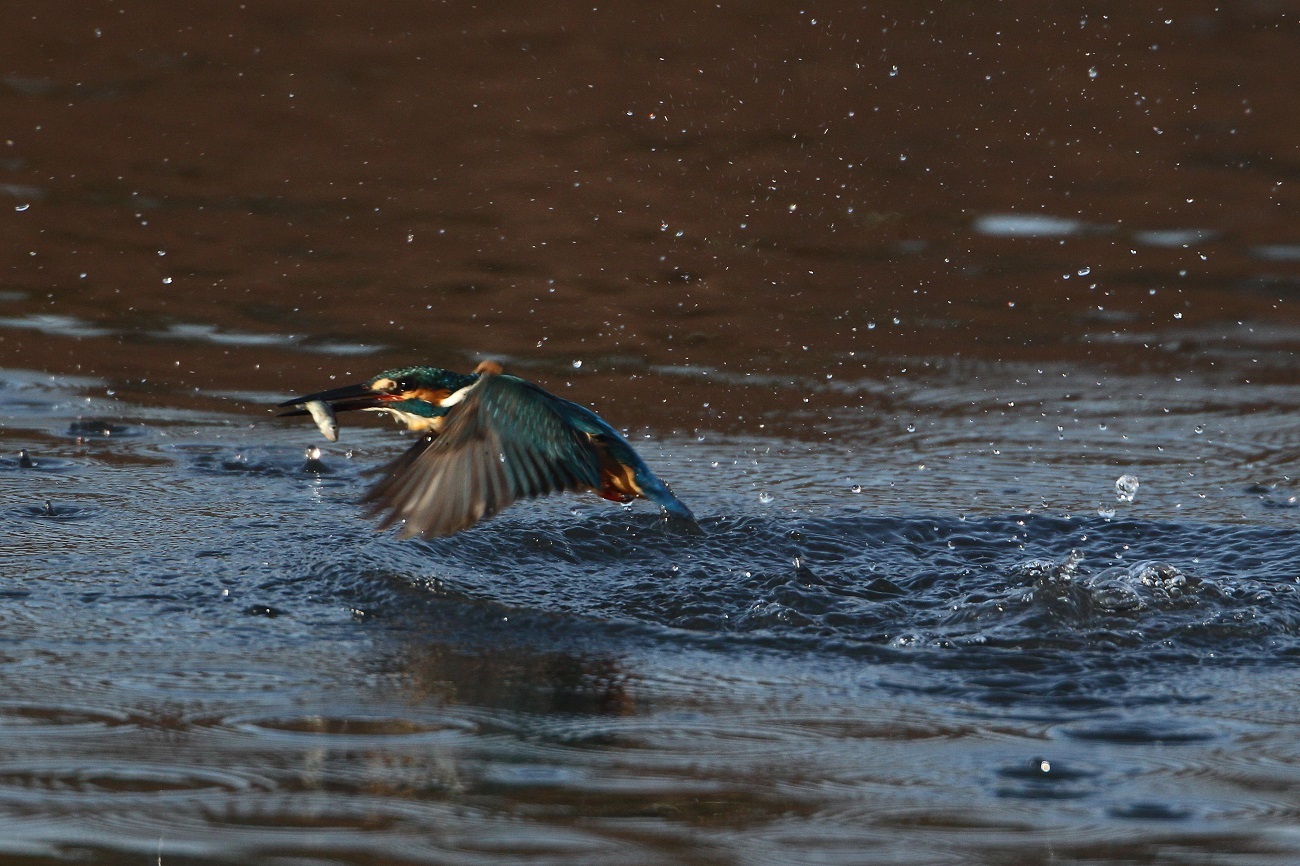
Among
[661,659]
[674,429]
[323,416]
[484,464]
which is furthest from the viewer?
[674,429]

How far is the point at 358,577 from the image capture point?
352 centimetres

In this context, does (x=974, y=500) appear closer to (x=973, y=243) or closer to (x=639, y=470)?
(x=639, y=470)

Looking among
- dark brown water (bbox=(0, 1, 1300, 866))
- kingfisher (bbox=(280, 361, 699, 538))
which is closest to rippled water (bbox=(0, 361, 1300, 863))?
dark brown water (bbox=(0, 1, 1300, 866))

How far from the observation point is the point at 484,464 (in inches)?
134

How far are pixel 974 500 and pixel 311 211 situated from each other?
11.3ft

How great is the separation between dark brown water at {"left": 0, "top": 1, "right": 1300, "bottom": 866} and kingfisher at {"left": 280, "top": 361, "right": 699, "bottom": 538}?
20 centimetres

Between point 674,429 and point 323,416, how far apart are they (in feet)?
4.76

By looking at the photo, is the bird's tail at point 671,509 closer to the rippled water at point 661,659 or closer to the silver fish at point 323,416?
the rippled water at point 661,659

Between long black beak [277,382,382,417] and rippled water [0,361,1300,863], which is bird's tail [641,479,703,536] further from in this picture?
long black beak [277,382,382,417]

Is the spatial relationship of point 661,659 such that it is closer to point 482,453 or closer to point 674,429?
point 482,453

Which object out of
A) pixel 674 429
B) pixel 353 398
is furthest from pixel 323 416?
pixel 674 429

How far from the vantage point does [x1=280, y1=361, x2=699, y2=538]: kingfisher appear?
3338 millimetres

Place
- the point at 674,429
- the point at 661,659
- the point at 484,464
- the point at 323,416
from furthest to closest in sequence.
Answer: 1. the point at 674,429
2. the point at 323,416
3. the point at 484,464
4. the point at 661,659

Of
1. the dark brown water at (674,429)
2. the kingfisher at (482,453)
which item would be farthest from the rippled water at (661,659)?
the kingfisher at (482,453)
